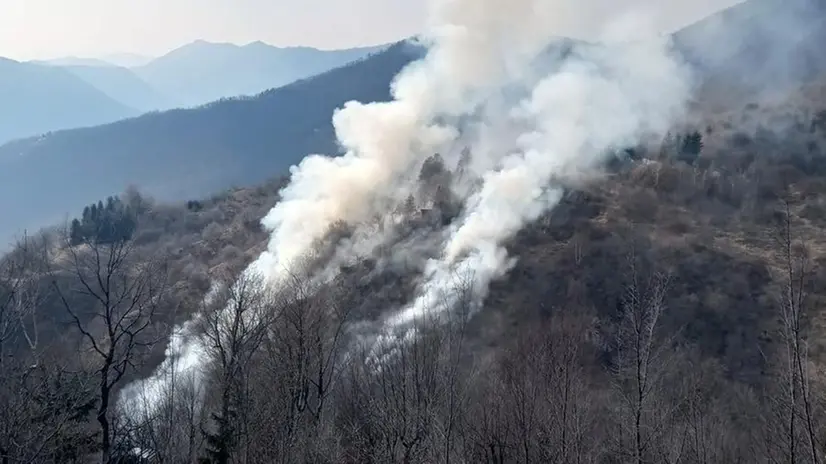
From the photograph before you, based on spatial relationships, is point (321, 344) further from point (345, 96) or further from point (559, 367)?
point (345, 96)

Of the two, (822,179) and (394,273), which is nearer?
(394,273)

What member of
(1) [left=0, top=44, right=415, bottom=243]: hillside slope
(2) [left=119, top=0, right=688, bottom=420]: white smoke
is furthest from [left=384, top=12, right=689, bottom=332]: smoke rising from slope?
(1) [left=0, top=44, right=415, bottom=243]: hillside slope

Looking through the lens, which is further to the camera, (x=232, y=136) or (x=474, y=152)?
(x=232, y=136)

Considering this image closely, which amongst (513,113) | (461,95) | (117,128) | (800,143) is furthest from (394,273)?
(117,128)

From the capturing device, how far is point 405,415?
51.6ft

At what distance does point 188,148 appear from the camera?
479 feet

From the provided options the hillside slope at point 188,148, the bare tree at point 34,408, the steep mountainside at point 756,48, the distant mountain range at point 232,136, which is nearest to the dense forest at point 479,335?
the bare tree at point 34,408

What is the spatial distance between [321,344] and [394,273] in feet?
78.1

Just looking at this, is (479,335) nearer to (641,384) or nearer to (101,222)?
(641,384)

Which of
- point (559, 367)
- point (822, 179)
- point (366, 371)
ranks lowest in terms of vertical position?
point (822, 179)

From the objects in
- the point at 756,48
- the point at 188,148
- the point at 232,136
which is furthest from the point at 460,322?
the point at 232,136

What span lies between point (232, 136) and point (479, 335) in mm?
123144

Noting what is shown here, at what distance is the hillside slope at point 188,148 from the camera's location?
429 feet

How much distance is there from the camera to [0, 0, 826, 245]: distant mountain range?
11050 cm
